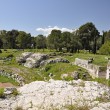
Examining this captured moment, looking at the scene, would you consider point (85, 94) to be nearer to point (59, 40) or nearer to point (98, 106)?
point (98, 106)

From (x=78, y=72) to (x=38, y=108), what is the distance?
106 ft

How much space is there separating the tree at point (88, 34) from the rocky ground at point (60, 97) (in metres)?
99.3

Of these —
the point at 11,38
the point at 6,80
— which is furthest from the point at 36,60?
the point at 11,38

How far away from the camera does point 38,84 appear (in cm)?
2078

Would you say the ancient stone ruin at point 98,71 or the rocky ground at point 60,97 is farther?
the ancient stone ruin at point 98,71

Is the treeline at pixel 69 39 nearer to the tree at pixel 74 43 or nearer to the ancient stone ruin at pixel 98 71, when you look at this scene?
the tree at pixel 74 43

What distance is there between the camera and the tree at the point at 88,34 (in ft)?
389

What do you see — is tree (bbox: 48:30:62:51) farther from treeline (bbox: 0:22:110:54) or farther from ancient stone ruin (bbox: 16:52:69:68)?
ancient stone ruin (bbox: 16:52:69:68)

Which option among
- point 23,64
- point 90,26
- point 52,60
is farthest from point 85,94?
point 90,26

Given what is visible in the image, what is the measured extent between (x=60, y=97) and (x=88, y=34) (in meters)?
103

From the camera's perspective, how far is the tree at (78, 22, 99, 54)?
119 metres

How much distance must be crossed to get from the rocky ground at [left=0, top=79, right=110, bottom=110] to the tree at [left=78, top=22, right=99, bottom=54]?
326ft

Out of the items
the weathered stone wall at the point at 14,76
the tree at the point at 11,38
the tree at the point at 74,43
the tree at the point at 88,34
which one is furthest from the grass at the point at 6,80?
the tree at the point at 11,38

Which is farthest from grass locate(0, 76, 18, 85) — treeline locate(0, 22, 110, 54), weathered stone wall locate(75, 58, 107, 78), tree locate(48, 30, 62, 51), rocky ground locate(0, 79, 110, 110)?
treeline locate(0, 22, 110, 54)
